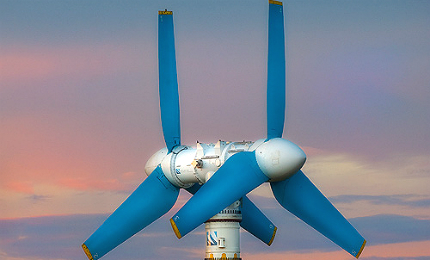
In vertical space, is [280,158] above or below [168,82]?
below

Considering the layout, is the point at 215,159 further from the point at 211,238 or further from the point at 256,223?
the point at 256,223

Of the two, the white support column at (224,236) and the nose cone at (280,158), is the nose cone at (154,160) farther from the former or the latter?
the nose cone at (280,158)

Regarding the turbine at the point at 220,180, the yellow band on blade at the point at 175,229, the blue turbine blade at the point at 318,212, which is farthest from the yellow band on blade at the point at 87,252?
the blue turbine blade at the point at 318,212

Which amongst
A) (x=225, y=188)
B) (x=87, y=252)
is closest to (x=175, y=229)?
(x=225, y=188)

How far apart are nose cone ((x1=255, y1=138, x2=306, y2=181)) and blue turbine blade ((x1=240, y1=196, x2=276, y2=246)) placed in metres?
8.90

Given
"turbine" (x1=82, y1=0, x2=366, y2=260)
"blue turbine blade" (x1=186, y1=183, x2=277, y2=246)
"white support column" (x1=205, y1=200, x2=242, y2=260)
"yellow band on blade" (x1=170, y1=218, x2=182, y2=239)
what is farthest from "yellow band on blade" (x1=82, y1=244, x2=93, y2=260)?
"blue turbine blade" (x1=186, y1=183, x2=277, y2=246)

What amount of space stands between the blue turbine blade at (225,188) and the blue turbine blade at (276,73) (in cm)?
246

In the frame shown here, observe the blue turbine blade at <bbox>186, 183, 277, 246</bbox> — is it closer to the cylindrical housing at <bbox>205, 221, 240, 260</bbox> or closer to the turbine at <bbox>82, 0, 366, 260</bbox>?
the turbine at <bbox>82, 0, 366, 260</bbox>

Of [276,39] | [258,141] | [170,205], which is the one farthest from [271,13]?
[170,205]

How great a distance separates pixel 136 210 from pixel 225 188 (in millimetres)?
7862

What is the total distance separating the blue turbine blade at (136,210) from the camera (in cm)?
7819

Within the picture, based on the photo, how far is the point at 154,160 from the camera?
79.5 meters

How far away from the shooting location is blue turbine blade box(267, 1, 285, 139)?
74.6 metres

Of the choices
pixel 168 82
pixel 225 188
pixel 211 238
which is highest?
pixel 168 82
